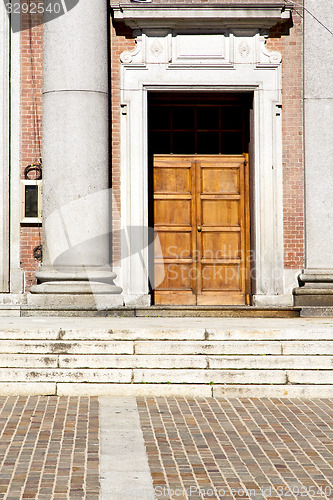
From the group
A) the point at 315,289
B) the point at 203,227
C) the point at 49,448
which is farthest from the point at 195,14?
the point at 49,448

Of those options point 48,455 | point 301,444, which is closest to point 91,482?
point 48,455

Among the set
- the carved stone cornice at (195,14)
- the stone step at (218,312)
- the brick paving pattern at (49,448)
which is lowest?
the brick paving pattern at (49,448)

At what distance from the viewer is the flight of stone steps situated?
798 cm

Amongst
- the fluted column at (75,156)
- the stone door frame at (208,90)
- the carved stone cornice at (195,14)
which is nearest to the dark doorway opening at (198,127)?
the stone door frame at (208,90)

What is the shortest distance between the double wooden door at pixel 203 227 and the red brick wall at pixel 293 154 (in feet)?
2.76

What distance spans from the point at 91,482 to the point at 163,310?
6.90m

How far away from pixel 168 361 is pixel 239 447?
2427mm

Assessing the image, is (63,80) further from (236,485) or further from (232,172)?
(236,485)

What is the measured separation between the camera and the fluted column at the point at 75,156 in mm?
11977

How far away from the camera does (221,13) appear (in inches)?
504

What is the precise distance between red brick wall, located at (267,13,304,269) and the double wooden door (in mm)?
842

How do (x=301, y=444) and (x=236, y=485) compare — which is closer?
(x=236, y=485)

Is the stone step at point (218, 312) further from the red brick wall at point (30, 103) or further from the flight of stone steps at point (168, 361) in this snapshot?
the flight of stone steps at point (168, 361)

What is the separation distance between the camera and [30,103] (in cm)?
1291
